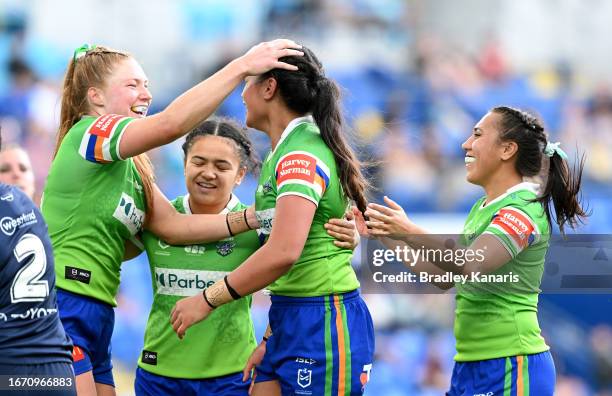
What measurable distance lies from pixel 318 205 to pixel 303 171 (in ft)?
0.70

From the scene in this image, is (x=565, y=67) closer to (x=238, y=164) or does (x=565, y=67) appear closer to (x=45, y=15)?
(x=45, y=15)

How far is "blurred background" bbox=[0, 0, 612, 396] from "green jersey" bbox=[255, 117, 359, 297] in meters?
5.06

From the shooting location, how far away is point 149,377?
4.93 metres

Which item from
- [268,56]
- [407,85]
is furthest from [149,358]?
[407,85]

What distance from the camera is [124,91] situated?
4.77 meters

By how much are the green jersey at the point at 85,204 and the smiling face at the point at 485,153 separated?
1625mm

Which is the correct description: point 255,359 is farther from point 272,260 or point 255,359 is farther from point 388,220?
point 388,220

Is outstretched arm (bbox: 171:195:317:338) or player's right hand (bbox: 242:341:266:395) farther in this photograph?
player's right hand (bbox: 242:341:266:395)

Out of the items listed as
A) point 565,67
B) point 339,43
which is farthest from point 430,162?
point 565,67

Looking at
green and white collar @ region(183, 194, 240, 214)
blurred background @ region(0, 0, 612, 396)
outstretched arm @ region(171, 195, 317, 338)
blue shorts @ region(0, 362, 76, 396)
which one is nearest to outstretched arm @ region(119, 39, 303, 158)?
outstretched arm @ region(171, 195, 317, 338)

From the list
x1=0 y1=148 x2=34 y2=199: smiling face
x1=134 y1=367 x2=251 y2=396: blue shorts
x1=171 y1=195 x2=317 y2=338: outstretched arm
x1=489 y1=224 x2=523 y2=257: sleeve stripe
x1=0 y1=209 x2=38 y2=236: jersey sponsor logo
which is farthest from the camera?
x1=0 y1=148 x2=34 y2=199: smiling face

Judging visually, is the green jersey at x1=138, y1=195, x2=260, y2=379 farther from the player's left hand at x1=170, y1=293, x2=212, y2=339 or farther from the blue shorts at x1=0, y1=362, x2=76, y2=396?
the blue shorts at x1=0, y1=362, x2=76, y2=396

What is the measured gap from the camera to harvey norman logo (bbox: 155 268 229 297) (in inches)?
194

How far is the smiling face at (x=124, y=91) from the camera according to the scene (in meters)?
4.75
